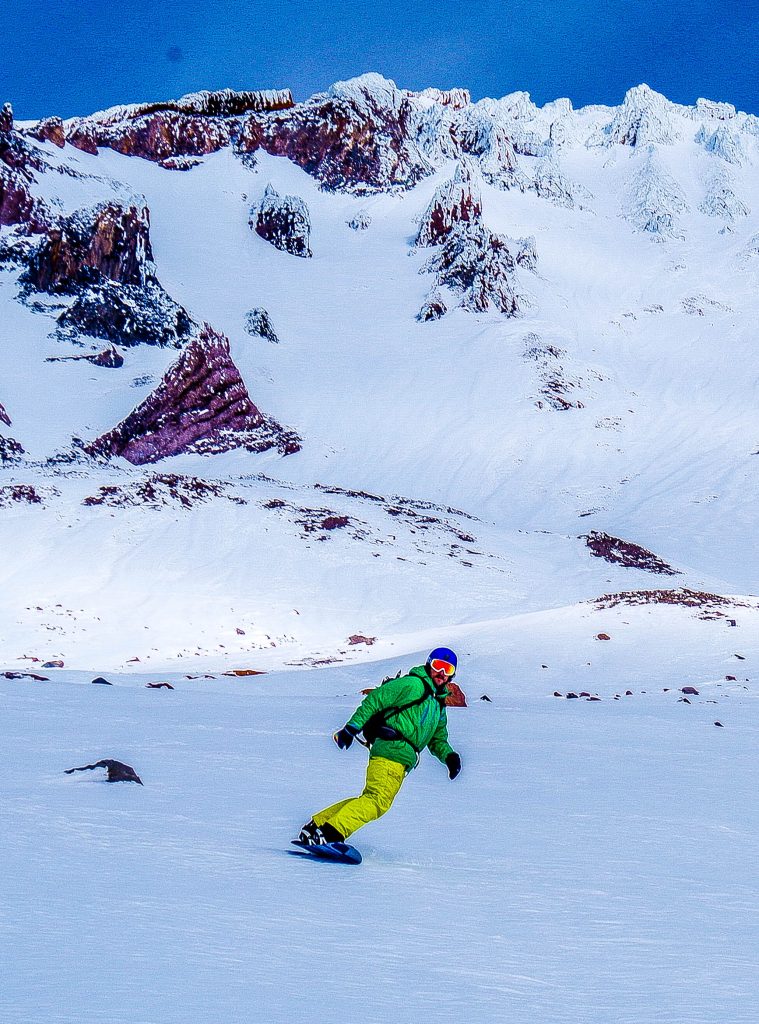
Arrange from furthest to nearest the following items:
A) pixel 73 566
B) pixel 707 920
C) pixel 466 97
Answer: pixel 466 97 < pixel 73 566 < pixel 707 920

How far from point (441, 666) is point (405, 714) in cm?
39

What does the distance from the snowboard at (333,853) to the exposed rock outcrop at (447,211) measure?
6975 cm

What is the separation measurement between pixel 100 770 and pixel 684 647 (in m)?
14.1

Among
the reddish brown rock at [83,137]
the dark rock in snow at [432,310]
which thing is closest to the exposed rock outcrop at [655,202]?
the dark rock in snow at [432,310]

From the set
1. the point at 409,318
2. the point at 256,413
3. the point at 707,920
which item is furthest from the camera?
the point at 409,318

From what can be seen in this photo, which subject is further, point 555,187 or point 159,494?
point 555,187

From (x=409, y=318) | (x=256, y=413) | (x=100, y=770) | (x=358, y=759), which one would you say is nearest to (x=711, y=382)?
(x=409, y=318)

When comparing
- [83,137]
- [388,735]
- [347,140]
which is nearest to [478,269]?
[347,140]

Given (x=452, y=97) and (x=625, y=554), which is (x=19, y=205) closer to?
(x=625, y=554)

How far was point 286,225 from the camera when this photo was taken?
70.9 meters

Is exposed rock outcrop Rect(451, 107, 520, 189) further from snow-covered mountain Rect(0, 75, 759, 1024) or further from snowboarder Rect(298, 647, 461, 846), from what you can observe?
snowboarder Rect(298, 647, 461, 846)

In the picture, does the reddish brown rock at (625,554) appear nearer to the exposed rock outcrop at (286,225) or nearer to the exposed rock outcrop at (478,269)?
the exposed rock outcrop at (478,269)

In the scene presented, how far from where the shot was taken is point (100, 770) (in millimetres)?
6285

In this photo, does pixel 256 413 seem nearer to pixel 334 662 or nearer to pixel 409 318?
pixel 409 318
